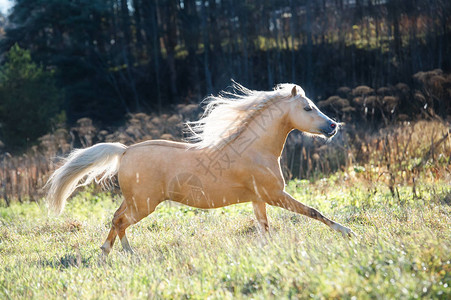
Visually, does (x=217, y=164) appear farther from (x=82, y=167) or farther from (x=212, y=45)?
(x=212, y=45)

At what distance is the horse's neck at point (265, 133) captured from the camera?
17.8 feet

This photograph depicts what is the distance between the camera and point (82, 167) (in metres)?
5.46

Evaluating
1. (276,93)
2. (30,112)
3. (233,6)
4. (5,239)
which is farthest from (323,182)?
(233,6)

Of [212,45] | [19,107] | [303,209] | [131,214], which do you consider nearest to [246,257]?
[303,209]

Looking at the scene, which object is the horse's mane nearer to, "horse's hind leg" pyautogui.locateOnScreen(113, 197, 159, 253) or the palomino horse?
the palomino horse

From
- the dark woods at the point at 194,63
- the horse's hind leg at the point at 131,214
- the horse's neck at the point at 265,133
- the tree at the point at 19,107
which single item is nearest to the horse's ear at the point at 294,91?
the horse's neck at the point at 265,133

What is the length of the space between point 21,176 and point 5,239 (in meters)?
4.08

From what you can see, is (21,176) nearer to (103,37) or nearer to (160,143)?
(160,143)

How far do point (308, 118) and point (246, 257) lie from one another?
6.69ft

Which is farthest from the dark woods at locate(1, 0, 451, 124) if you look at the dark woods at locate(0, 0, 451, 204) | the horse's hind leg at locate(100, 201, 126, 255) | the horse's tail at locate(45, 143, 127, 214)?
the horse's hind leg at locate(100, 201, 126, 255)

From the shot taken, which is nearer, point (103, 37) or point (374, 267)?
point (374, 267)

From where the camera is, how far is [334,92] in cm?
2056

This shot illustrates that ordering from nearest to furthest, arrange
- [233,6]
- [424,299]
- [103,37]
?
1. [424,299]
2. [233,6]
3. [103,37]

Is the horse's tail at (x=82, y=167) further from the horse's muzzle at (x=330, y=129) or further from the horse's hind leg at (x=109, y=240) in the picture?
the horse's muzzle at (x=330, y=129)
